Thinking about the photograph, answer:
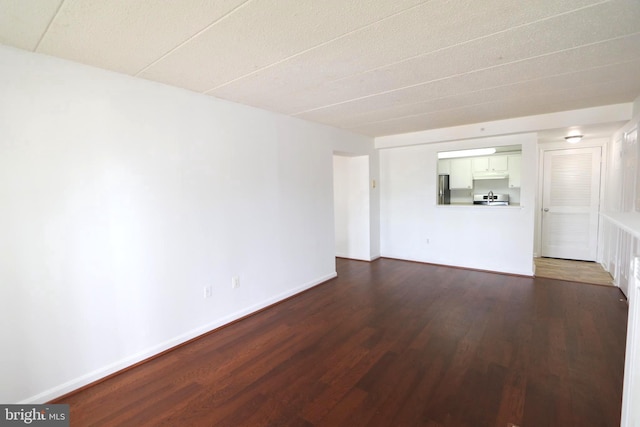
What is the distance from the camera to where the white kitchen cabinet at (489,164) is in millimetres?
5910

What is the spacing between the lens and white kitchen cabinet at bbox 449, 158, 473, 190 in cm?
621

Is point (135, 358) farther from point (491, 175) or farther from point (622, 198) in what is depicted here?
point (491, 175)

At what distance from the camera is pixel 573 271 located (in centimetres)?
466

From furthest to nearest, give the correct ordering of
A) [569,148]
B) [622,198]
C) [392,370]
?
[569,148] < [622,198] < [392,370]

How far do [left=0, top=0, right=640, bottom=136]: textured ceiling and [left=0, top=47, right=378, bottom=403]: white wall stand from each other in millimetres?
291

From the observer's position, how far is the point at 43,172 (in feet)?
6.28

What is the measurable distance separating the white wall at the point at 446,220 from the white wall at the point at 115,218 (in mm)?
2993


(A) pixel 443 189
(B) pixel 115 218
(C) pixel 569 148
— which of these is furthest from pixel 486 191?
(B) pixel 115 218

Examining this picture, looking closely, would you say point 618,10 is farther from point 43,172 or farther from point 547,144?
point 547,144

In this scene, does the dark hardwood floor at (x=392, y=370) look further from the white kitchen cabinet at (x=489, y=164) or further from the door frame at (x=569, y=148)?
the white kitchen cabinet at (x=489, y=164)

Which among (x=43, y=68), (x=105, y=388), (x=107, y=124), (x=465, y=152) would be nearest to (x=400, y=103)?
(x=465, y=152)
